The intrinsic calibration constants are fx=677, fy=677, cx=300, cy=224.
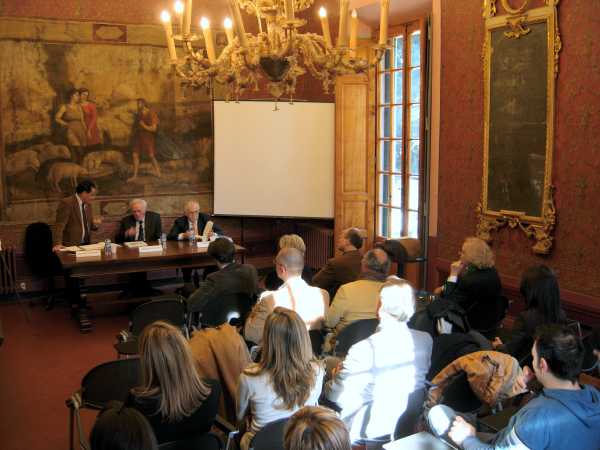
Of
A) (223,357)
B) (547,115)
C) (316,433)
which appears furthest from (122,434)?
(547,115)

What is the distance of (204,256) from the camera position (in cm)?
801

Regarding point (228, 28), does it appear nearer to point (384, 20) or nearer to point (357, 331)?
point (384, 20)

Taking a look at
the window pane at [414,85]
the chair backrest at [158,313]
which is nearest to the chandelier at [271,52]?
the chair backrest at [158,313]

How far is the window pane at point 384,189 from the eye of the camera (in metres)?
9.40

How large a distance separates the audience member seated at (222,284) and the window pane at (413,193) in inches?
135

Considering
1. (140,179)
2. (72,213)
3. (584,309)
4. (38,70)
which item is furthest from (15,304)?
(584,309)

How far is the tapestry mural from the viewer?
352 inches

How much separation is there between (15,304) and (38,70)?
3109 mm

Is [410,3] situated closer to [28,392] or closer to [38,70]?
[38,70]

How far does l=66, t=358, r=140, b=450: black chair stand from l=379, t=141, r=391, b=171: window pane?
593cm

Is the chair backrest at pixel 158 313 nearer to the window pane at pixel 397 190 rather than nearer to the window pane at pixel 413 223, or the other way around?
the window pane at pixel 413 223

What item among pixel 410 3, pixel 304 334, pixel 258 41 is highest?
pixel 410 3

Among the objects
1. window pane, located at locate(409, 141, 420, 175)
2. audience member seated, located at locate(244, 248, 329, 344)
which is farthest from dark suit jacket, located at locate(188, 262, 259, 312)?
window pane, located at locate(409, 141, 420, 175)

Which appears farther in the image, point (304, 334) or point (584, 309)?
point (584, 309)
